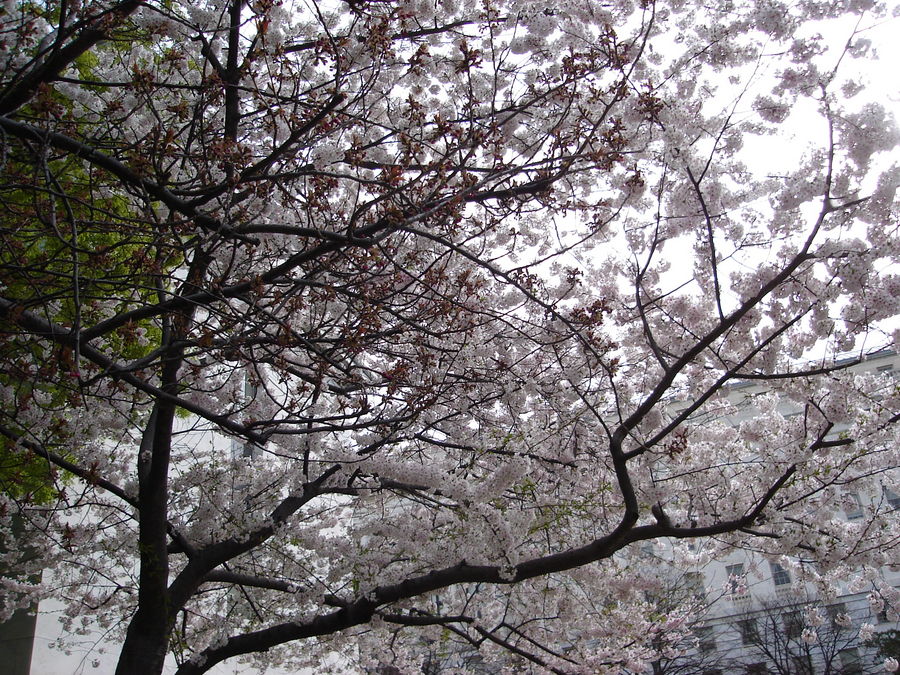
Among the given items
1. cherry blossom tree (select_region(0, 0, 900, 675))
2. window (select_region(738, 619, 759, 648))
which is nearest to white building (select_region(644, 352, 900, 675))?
window (select_region(738, 619, 759, 648))

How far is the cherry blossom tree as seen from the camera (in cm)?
399

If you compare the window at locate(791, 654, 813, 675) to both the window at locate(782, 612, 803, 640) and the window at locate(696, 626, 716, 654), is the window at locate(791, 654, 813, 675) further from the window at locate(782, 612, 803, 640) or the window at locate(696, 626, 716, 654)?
the window at locate(696, 626, 716, 654)

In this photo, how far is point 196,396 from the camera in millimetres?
6039

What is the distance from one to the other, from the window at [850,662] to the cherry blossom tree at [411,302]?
43.9 feet

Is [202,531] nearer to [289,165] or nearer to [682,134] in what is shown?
[289,165]

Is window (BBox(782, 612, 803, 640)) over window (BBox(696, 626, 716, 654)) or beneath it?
beneath

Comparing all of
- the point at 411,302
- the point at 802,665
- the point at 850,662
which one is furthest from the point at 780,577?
the point at 411,302

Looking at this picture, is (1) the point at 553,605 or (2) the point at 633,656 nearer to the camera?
(1) the point at 553,605

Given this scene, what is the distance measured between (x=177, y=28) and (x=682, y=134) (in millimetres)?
3467

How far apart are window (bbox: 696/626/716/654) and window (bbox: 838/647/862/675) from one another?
3.39m

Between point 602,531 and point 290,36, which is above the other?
point 290,36

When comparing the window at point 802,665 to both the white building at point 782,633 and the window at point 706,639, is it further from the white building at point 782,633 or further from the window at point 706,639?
the window at point 706,639

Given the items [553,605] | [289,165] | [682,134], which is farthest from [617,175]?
[553,605]

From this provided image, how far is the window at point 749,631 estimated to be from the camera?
62.4ft
